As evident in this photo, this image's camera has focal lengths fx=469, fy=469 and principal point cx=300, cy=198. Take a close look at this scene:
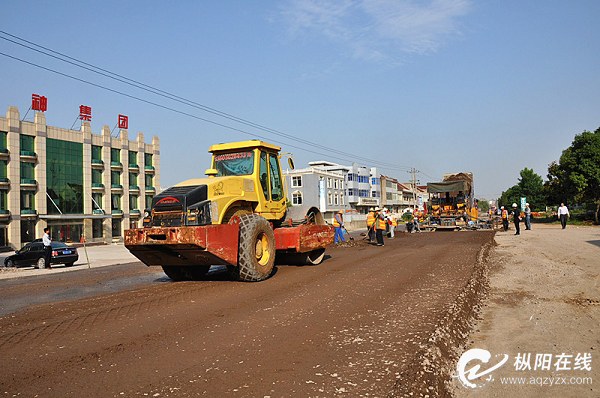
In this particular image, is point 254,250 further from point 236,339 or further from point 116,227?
point 116,227

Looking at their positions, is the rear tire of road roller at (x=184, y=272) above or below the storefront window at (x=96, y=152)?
below

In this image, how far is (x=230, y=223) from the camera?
982cm

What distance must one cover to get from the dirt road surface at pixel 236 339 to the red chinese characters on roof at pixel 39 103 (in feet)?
136

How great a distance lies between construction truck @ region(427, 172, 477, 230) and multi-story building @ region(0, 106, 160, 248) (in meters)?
32.8

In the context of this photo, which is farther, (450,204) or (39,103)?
(39,103)

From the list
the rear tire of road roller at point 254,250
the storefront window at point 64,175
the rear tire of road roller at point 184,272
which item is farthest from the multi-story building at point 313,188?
the rear tire of road roller at point 254,250

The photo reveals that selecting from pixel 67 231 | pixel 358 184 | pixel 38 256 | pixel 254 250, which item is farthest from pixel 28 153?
pixel 358 184

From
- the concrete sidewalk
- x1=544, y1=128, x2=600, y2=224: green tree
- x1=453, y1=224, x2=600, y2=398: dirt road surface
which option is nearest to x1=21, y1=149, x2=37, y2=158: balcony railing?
the concrete sidewalk

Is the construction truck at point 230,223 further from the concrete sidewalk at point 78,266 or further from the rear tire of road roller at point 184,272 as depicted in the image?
the concrete sidewalk at point 78,266

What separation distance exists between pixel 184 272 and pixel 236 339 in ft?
19.9

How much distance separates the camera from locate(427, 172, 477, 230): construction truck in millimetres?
31891

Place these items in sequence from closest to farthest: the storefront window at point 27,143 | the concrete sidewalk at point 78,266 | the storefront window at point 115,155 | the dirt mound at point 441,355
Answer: the dirt mound at point 441,355 < the concrete sidewalk at point 78,266 < the storefront window at point 27,143 < the storefront window at point 115,155

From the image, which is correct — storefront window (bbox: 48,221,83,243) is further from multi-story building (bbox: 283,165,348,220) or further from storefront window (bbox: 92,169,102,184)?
multi-story building (bbox: 283,165,348,220)

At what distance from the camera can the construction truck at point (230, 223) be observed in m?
9.34
